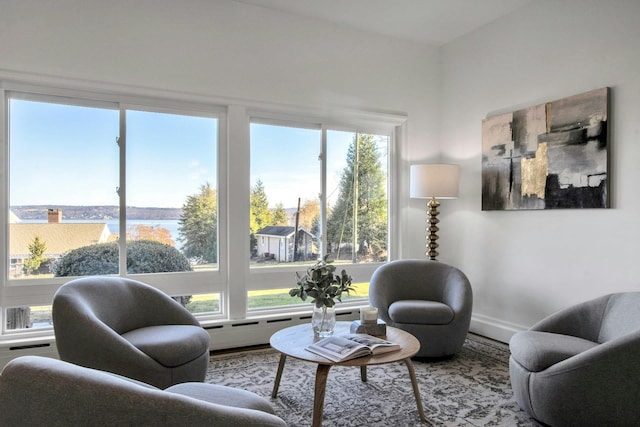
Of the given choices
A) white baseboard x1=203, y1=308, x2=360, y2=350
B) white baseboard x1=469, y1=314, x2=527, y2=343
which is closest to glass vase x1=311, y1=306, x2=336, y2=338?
white baseboard x1=203, y1=308, x2=360, y2=350

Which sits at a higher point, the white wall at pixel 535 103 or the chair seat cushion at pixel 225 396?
the white wall at pixel 535 103

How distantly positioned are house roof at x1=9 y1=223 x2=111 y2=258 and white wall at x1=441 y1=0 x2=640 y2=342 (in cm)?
347

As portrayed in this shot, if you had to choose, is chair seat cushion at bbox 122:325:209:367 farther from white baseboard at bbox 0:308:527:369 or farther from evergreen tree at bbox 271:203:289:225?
evergreen tree at bbox 271:203:289:225

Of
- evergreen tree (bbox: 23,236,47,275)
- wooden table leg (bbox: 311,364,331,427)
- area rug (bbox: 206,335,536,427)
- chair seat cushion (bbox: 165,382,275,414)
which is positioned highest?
evergreen tree (bbox: 23,236,47,275)

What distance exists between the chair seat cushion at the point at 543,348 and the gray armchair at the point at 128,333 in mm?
1888

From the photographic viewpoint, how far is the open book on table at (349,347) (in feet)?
7.39

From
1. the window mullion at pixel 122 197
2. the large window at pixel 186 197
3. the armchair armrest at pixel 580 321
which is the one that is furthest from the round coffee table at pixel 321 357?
the window mullion at pixel 122 197

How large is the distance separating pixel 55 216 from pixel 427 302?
10.1 ft

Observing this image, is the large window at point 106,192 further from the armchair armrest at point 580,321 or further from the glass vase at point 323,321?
the armchair armrest at point 580,321

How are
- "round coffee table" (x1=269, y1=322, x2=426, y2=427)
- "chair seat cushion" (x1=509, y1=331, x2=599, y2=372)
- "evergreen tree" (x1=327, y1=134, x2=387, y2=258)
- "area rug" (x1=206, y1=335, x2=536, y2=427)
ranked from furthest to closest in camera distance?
1. "evergreen tree" (x1=327, y1=134, x2=387, y2=258)
2. "area rug" (x1=206, y1=335, x2=536, y2=427)
3. "chair seat cushion" (x1=509, y1=331, x2=599, y2=372)
4. "round coffee table" (x1=269, y1=322, x2=426, y2=427)

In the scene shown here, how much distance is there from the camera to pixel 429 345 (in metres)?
3.35

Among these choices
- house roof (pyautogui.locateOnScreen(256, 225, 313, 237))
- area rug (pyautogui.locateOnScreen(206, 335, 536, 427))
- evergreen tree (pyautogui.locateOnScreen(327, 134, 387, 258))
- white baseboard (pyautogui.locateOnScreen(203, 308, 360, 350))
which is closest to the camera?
area rug (pyautogui.locateOnScreen(206, 335, 536, 427))

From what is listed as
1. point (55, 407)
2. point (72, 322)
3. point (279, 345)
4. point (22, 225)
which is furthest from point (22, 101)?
point (55, 407)

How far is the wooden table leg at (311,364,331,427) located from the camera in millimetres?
2148
